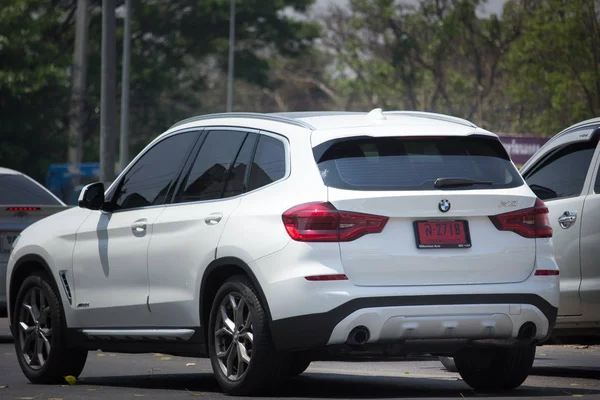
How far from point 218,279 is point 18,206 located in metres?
5.69

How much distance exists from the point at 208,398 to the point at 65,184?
119ft

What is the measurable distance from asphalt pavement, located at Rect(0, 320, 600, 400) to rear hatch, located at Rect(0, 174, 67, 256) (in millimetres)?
1203

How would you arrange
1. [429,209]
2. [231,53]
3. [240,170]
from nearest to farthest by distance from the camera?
[429,209], [240,170], [231,53]

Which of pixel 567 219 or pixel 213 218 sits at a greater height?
pixel 213 218

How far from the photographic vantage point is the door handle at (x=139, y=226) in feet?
29.2

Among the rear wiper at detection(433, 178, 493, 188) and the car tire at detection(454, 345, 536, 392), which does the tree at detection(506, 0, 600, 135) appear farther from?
the rear wiper at detection(433, 178, 493, 188)

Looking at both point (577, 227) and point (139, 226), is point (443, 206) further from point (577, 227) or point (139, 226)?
point (577, 227)

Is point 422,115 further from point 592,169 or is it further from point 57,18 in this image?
point 57,18

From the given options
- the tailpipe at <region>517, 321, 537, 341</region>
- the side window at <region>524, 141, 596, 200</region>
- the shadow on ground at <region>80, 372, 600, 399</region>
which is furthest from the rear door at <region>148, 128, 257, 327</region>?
the side window at <region>524, 141, 596, 200</region>

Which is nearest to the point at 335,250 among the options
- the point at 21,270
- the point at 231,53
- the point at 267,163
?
the point at 267,163

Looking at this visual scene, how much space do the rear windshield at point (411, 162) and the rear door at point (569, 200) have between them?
177cm

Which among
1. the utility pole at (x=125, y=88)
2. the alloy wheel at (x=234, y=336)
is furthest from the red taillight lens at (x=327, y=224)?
the utility pole at (x=125, y=88)

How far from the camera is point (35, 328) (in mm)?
9789

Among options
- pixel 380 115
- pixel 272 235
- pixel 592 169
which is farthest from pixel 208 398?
pixel 592 169
